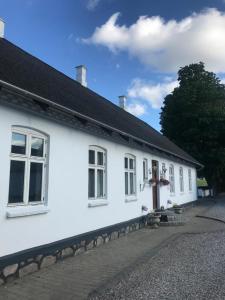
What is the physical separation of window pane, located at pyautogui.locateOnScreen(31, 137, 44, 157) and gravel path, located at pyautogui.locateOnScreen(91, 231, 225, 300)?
3134mm

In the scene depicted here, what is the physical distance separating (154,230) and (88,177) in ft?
14.4

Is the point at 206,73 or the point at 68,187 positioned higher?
the point at 206,73

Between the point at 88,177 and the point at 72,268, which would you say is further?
the point at 88,177

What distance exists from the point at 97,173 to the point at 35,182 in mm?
2954

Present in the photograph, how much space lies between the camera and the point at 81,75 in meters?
16.0

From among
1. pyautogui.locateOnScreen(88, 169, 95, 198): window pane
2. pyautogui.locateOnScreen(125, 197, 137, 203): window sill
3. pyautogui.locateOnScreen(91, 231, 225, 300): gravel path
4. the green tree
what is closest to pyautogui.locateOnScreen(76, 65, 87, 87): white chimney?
pyautogui.locateOnScreen(125, 197, 137, 203): window sill

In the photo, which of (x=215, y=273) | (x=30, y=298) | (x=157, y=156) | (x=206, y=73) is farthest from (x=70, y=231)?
(x=206, y=73)

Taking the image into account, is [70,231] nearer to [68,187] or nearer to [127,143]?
[68,187]

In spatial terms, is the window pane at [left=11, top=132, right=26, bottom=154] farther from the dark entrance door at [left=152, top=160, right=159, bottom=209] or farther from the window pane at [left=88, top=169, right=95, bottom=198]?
the dark entrance door at [left=152, top=160, right=159, bottom=209]

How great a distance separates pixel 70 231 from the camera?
25.3 ft

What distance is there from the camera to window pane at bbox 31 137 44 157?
22.1 ft

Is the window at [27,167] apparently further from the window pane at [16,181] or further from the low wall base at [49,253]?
the low wall base at [49,253]

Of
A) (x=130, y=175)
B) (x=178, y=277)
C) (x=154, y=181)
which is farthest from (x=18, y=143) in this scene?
(x=154, y=181)

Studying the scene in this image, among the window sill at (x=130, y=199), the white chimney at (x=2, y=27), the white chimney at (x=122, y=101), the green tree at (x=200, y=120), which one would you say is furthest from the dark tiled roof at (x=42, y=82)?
the green tree at (x=200, y=120)
